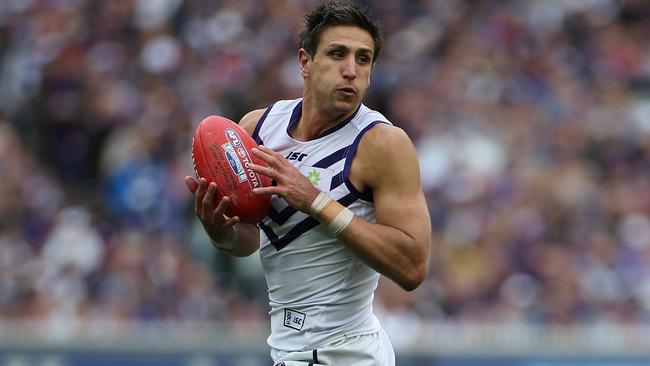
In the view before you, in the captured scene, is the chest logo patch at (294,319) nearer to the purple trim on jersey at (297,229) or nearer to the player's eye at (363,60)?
the purple trim on jersey at (297,229)

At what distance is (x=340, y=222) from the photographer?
5.16 metres

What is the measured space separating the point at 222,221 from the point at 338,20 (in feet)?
3.09

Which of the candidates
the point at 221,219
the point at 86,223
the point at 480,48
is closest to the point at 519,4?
the point at 480,48

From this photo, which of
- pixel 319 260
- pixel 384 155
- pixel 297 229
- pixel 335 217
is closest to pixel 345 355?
pixel 319 260

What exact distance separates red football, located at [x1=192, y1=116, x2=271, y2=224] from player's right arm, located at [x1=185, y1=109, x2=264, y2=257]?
44mm

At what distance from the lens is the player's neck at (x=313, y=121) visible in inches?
217

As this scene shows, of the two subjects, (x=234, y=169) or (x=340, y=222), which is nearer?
(x=340, y=222)

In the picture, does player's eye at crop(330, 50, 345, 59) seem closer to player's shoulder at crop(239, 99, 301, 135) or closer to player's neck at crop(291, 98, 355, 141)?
player's neck at crop(291, 98, 355, 141)

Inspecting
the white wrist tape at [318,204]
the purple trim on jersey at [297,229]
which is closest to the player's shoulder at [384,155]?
the purple trim on jersey at [297,229]

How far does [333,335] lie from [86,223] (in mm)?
7197

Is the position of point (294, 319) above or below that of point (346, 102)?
below

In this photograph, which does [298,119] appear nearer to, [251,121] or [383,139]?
[251,121]

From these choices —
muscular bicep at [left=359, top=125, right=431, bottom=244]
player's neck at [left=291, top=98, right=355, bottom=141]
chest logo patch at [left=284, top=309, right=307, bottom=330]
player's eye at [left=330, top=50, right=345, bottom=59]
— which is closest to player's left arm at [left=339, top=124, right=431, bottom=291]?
muscular bicep at [left=359, top=125, right=431, bottom=244]

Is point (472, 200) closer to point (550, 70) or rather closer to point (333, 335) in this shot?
point (550, 70)
